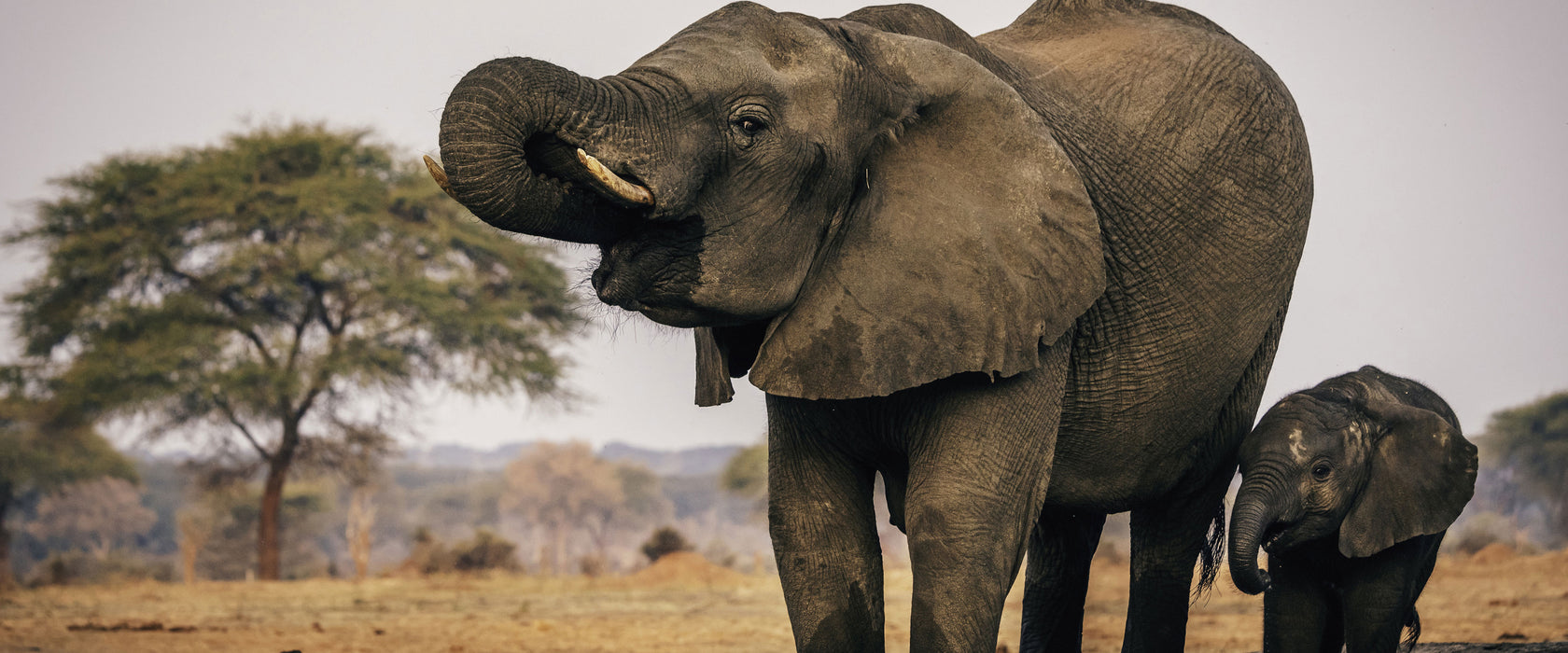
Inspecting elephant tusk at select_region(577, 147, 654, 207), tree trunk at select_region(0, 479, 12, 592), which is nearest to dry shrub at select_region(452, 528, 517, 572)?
tree trunk at select_region(0, 479, 12, 592)

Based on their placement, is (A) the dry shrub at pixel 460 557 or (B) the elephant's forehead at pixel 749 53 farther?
(A) the dry shrub at pixel 460 557

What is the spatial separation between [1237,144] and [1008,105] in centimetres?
123

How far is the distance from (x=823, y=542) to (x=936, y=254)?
93 centimetres

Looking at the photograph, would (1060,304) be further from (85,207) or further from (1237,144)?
(85,207)

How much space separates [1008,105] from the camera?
4.02m

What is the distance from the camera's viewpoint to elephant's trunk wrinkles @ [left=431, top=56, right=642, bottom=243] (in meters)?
3.11

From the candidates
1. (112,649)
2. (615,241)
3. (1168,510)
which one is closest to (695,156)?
(615,241)

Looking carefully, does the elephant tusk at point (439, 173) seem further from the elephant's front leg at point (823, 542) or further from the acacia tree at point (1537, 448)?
the acacia tree at point (1537, 448)

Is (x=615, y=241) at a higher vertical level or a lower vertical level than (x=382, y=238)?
lower

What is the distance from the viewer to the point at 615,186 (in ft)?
10.6

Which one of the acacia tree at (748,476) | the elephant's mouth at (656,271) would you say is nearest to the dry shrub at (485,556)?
the acacia tree at (748,476)

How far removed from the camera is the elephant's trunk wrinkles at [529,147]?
311 cm

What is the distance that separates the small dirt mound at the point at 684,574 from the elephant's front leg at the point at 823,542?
1524 centimetres

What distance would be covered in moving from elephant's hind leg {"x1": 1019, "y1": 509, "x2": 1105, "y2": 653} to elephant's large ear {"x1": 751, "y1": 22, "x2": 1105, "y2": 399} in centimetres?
204
